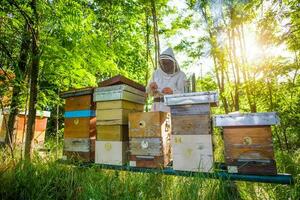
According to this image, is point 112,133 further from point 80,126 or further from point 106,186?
point 106,186

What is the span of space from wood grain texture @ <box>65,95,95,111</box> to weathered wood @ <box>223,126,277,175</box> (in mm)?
2071

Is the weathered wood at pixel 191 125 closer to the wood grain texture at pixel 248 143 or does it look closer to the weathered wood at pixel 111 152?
the wood grain texture at pixel 248 143

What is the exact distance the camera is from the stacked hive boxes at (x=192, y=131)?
2.70 metres

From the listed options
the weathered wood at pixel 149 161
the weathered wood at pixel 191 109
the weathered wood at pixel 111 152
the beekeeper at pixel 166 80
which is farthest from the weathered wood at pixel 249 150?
the beekeeper at pixel 166 80

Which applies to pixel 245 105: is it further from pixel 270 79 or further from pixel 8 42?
pixel 8 42

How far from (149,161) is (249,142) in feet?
4.14

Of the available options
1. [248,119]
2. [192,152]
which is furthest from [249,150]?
[192,152]

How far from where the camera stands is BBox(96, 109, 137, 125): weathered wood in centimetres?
336

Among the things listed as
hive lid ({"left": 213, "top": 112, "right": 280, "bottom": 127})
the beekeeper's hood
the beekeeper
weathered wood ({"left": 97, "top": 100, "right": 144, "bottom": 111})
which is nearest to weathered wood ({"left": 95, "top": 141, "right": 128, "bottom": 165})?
weathered wood ({"left": 97, "top": 100, "right": 144, "bottom": 111})

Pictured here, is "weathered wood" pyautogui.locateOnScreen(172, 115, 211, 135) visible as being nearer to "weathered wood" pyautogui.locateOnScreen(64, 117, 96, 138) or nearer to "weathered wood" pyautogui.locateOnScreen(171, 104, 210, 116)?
"weathered wood" pyautogui.locateOnScreen(171, 104, 210, 116)

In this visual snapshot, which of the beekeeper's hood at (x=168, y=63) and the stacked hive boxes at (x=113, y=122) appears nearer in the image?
the stacked hive boxes at (x=113, y=122)

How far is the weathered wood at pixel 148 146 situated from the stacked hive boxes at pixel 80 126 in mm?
751

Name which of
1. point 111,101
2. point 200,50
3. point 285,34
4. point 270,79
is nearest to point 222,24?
point 200,50

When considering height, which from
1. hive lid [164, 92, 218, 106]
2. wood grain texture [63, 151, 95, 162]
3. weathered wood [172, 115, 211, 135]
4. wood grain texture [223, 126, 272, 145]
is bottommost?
wood grain texture [63, 151, 95, 162]
